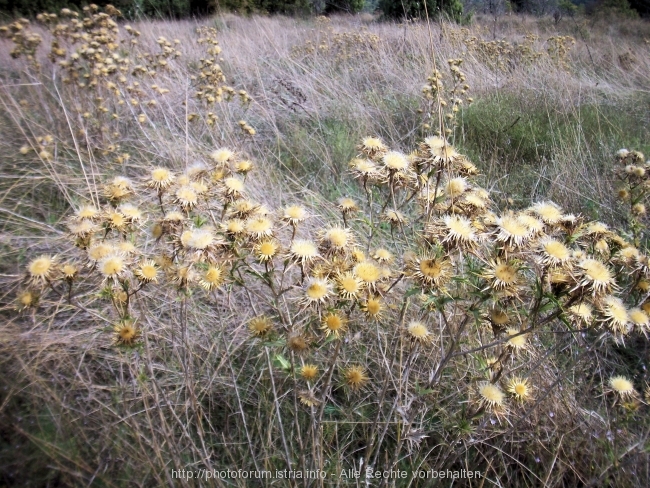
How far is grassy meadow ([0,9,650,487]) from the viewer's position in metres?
1.11

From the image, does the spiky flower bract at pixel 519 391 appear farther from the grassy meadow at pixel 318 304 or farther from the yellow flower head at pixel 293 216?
the yellow flower head at pixel 293 216

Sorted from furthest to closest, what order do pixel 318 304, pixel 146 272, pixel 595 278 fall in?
pixel 146 272, pixel 318 304, pixel 595 278

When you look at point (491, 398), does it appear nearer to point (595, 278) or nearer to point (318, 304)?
point (595, 278)

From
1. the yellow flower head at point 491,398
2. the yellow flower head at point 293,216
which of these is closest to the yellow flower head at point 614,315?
the yellow flower head at point 491,398

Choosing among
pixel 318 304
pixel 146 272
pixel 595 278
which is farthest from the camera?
pixel 146 272

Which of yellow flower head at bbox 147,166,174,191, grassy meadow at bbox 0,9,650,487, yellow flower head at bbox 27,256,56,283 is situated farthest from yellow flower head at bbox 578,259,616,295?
yellow flower head at bbox 27,256,56,283

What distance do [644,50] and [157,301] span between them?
8518mm

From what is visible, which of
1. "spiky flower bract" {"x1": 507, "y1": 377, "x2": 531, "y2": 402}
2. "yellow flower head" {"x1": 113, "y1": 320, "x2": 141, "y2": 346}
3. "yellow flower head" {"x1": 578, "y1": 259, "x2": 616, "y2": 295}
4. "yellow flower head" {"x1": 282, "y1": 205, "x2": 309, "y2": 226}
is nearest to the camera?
"yellow flower head" {"x1": 578, "y1": 259, "x2": 616, "y2": 295}

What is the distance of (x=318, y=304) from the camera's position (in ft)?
3.46

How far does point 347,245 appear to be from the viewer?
1.19m

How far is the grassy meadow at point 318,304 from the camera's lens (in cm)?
111

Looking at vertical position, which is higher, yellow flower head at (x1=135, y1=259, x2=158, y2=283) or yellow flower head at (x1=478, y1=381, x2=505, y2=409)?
yellow flower head at (x1=135, y1=259, x2=158, y2=283)

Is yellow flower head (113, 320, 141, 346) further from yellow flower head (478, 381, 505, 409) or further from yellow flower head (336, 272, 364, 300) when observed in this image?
yellow flower head (478, 381, 505, 409)

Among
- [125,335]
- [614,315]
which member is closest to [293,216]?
[125,335]
